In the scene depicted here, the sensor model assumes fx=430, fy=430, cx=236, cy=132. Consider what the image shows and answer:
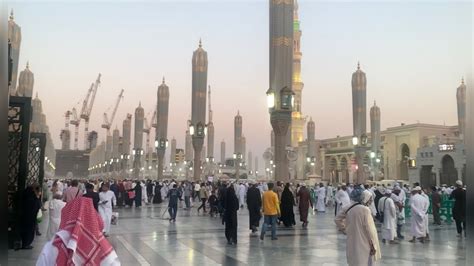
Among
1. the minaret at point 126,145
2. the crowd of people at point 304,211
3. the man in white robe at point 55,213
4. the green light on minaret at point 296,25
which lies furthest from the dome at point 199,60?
the green light on minaret at point 296,25

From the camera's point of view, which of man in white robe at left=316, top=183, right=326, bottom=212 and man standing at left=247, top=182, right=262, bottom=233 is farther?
man in white robe at left=316, top=183, right=326, bottom=212

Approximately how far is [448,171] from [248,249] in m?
32.5

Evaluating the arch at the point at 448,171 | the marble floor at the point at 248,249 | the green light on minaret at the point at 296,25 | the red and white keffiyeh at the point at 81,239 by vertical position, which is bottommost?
the marble floor at the point at 248,249

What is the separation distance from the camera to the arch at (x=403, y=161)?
1955 inches

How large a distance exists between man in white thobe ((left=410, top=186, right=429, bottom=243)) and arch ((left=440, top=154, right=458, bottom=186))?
2758 centimetres

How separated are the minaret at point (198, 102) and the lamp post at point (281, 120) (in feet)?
44.6

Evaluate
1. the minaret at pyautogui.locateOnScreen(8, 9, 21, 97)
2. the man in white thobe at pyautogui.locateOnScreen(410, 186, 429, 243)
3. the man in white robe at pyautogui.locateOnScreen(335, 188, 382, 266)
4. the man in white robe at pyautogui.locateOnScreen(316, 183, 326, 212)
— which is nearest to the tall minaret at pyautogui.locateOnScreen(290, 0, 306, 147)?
the man in white robe at pyautogui.locateOnScreen(316, 183, 326, 212)

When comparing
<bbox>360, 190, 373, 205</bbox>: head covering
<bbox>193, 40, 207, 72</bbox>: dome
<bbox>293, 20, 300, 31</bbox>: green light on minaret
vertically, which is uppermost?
<bbox>293, 20, 300, 31</bbox>: green light on minaret

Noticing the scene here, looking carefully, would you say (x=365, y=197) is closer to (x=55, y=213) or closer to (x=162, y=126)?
(x=55, y=213)

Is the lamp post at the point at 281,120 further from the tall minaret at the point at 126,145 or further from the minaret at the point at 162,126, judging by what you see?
the tall minaret at the point at 126,145

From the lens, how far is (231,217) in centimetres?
1073

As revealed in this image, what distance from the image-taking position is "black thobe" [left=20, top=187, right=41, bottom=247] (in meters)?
9.68

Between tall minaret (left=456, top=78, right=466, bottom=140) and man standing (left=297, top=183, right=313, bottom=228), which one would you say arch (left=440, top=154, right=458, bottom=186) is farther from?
man standing (left=297, top=183, right=313, bottom=228)

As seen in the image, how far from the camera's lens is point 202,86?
34.0 meters
